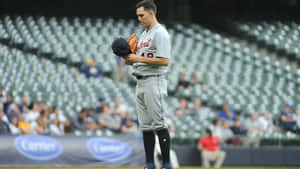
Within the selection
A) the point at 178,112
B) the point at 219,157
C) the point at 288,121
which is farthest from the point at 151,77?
the point at 288,121

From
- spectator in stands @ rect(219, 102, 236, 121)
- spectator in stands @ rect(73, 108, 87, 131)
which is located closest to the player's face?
spectator in stands @ rect(73, 108, 87, 131)

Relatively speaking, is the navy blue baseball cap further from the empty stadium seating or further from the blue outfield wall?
the empty stadium seating

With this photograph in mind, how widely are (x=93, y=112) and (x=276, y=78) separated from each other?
7.70 metres

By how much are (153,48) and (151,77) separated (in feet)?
1.01

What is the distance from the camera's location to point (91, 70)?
46.0 ft

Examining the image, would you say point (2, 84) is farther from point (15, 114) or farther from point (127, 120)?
point (127, 120)

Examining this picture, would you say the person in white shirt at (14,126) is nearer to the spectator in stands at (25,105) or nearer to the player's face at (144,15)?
the spectator in stands at (25,105)

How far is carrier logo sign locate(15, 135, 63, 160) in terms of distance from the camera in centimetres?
951

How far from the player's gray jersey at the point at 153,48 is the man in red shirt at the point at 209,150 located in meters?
6.42

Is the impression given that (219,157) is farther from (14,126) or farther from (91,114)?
(14,126)

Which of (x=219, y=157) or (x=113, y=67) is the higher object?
(x=113, y=67)

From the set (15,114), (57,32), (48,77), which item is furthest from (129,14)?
(15,114)

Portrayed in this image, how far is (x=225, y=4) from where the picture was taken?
23.2m

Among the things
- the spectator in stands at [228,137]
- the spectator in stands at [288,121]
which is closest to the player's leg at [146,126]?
the spectator in stands at [228,137]
